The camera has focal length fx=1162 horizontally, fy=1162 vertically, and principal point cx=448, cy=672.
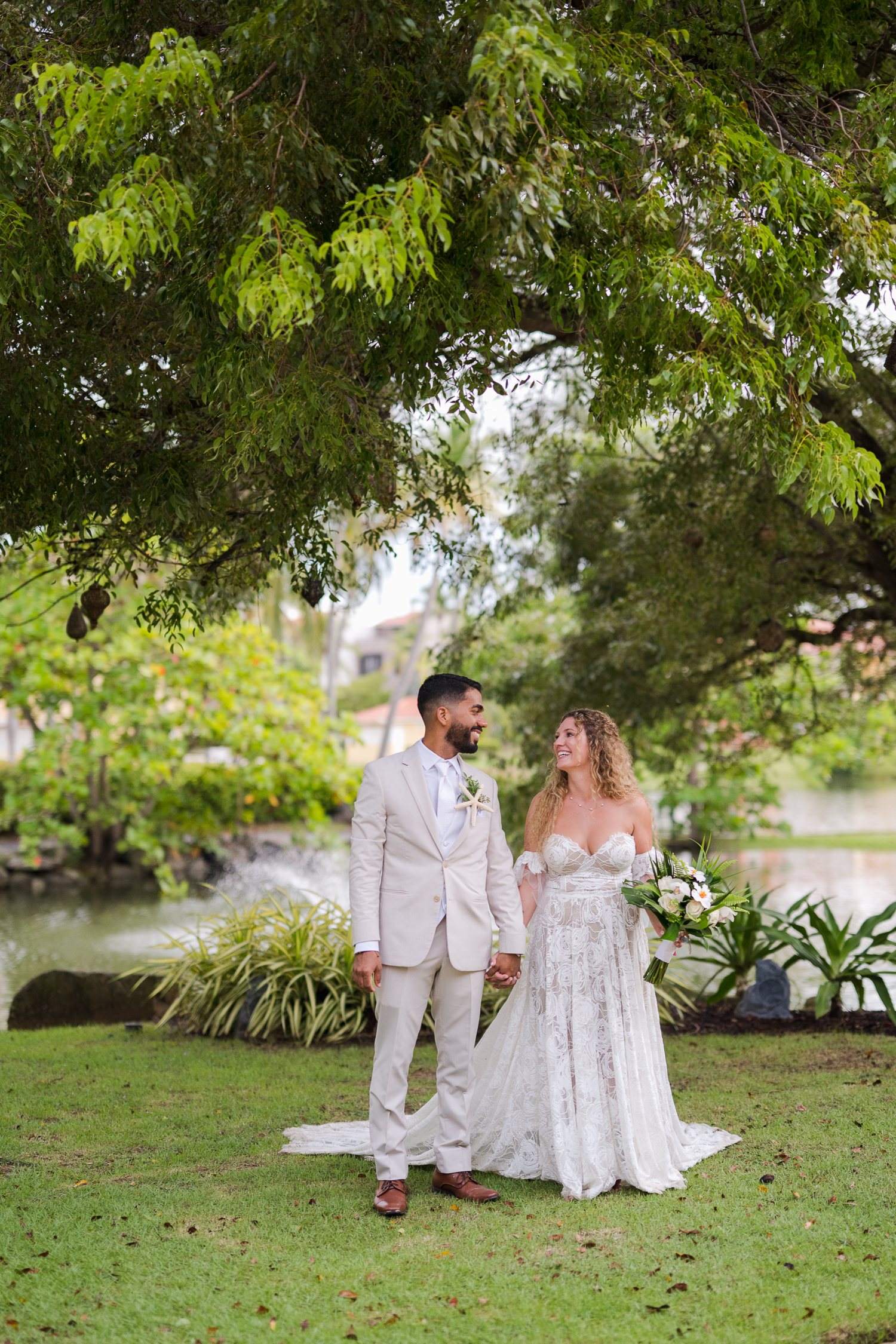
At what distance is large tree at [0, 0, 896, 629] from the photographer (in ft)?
11.9

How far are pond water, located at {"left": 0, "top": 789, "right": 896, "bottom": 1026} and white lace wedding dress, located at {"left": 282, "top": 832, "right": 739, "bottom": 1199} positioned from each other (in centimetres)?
435

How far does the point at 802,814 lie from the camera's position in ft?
96.6

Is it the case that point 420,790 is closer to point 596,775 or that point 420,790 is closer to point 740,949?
point 596,775

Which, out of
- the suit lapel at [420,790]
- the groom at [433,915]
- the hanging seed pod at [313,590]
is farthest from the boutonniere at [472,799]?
the hanging seed pod at [313,590]

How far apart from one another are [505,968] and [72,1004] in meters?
5.52

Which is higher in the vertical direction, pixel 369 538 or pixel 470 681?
pixel 369 538

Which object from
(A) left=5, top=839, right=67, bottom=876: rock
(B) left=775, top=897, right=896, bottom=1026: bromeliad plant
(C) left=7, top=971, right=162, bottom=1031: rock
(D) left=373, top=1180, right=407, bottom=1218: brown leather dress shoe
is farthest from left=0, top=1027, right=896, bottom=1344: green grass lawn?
(A) left=5, top=839, right=67, bottom=876: rock

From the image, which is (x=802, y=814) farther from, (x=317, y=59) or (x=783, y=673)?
(x=317, y=59)

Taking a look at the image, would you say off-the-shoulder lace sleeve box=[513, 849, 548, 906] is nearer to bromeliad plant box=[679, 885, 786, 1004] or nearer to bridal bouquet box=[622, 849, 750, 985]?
bridal bouquet box=[622, 849, 750, 985]

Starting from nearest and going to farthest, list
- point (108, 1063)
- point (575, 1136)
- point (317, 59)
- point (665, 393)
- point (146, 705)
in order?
1. point (317, 59)
2. point (665, 393)
3. point (575, 1136)
4. point (108, 1063)
5. point (146, 705)

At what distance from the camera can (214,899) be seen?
55.2ft

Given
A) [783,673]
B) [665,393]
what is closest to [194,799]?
[783,673]

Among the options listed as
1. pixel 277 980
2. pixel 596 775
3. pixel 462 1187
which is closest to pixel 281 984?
pixel 277 980

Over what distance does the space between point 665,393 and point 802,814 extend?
2691cm
